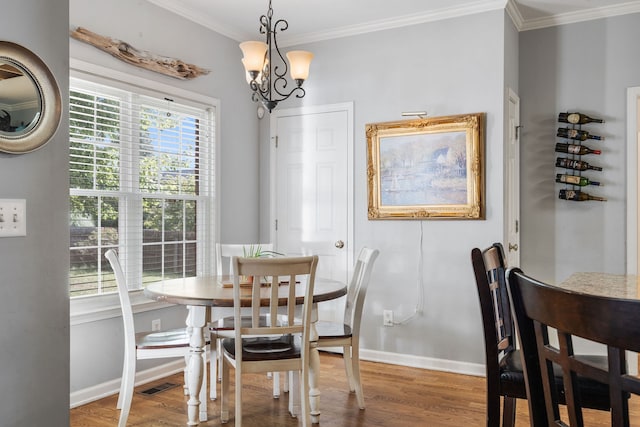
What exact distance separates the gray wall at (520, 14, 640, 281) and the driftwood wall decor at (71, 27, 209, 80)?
2707mm

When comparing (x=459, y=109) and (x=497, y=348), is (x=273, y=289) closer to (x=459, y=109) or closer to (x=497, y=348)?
(x=497, y=348)

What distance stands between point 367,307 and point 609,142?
2.28 m

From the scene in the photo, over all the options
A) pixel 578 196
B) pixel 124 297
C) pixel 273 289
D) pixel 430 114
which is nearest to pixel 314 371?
pixel 273 289

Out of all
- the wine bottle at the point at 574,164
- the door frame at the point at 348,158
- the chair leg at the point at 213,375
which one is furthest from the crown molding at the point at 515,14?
the chair leg at the point at 213,375

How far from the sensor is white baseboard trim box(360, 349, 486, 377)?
12.8ft

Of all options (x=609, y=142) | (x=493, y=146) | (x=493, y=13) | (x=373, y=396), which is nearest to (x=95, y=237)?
(x=373, y=396)

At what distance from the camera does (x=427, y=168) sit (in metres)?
4.09

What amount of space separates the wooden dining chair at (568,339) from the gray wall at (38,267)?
4.99 feet

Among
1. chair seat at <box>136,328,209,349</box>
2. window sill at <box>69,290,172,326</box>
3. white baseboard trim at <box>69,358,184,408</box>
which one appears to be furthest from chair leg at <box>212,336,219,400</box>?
window sill at <box>69,290,172,326</box>

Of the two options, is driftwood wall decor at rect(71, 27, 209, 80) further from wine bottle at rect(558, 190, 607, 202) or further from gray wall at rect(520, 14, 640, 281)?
wine bottle at rect(558, 190, 607, 202)

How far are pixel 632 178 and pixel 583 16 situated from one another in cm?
131

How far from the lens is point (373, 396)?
11.2 feet

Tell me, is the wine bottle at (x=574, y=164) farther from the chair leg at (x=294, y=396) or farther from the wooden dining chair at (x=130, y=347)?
the wooden dining chair at (x=130, y=347)

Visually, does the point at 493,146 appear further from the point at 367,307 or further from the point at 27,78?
the point at 27,78
